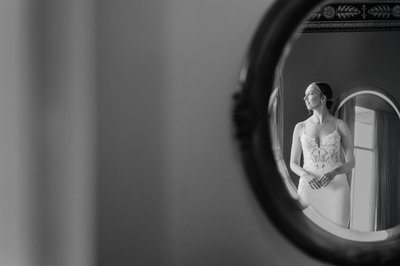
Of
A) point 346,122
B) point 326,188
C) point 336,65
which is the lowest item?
point 326,188

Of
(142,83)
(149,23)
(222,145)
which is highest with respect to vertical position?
(149,23)

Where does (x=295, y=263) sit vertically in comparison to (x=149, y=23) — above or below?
below

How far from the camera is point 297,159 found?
36.0 inches

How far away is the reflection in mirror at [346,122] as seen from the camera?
3.01 feet

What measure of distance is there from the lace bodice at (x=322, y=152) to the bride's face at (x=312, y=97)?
6 cm

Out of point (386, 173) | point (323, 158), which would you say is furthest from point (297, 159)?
point (386, 173)

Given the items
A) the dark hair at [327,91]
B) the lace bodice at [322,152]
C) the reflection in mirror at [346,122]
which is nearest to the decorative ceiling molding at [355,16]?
the reflection in mirror at [346,122]

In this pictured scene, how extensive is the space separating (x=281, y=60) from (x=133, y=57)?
30 cm

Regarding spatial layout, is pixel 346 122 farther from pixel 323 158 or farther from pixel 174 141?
pixel 174 141

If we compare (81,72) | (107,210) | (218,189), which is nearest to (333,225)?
(218,189)

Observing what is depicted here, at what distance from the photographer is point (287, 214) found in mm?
893

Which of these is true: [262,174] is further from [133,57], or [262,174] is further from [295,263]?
[133,57]

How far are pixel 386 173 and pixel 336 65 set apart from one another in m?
0.23

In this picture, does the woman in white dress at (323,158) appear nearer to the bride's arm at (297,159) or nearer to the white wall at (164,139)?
the bride's arm at (297,159)
